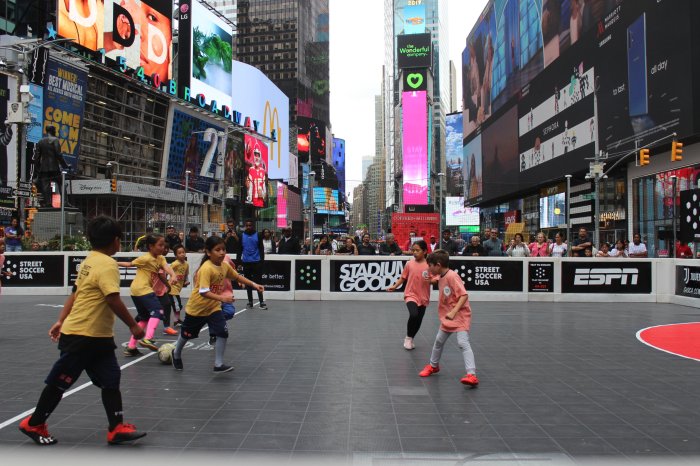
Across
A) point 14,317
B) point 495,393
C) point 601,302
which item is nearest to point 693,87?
point 601,302

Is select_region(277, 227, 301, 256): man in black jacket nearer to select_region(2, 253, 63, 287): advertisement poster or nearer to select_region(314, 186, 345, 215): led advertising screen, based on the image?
select_region(2, 253, 63, 287): advertisement poster

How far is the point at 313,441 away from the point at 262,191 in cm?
7663

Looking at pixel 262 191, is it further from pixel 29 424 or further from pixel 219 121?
pixel 29 424

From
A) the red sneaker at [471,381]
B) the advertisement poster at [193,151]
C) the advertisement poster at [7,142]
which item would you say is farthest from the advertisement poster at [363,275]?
the advertisement poster at [193,151]

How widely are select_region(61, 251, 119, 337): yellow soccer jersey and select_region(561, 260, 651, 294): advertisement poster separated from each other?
45.9 ft

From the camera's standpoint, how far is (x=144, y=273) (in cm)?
800

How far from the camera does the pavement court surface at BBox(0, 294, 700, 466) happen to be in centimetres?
415

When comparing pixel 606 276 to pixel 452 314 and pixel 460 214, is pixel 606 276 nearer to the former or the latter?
pixel 452 314

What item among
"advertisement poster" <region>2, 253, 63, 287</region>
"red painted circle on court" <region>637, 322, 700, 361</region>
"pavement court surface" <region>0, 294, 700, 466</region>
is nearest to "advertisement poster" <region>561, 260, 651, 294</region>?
"red painted circle on court" <region>637, 322, 700, 361</region>

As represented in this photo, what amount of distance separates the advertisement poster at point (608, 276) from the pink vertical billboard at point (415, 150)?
119m

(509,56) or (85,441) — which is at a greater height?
(509,56)

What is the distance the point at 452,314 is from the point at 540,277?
34.4ft

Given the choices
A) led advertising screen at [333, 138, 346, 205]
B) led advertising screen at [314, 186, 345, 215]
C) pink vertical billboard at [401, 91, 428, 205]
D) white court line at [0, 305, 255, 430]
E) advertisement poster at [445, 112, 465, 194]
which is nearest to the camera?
white court line at [0, 305, 255, 430]

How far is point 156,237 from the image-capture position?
26.0ft
